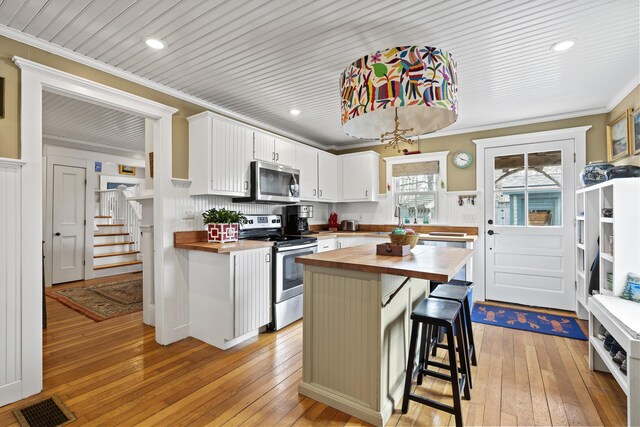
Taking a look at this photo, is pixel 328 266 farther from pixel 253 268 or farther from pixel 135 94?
pixel 135 94

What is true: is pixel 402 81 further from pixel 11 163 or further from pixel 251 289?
pixel 11 163

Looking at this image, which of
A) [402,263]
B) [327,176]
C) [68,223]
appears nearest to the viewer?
[402,263]

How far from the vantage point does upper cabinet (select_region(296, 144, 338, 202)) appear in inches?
169

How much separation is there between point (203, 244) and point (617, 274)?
334 centimetres

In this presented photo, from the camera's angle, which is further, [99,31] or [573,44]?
[573,44]

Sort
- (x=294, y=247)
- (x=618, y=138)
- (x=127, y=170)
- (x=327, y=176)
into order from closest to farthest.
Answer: (x=618, y=138) → (x=294, y=247) → (x=327, y=176) → (x=127, y=170)

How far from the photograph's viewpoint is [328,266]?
1861 mm

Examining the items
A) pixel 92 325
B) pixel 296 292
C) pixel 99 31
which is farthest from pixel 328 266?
pixel 92 325

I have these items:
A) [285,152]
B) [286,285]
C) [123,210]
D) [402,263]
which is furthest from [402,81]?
[123,210]

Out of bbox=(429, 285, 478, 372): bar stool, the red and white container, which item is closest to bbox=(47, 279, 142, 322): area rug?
the red and white container

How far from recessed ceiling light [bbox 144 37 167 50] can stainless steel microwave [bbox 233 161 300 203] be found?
56.5 inches

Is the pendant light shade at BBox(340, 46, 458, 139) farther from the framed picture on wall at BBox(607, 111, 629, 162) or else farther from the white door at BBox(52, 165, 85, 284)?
the white door at BBox(52, 165, 85, 284)

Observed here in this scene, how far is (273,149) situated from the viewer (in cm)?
377

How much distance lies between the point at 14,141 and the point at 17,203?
1.34 feet
